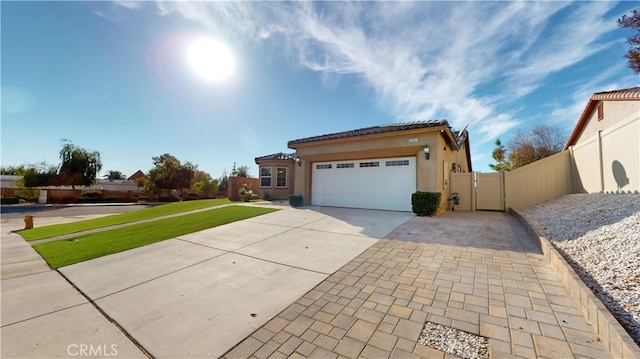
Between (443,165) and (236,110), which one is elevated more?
(236,110)

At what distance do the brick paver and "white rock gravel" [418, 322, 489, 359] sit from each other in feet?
0.23

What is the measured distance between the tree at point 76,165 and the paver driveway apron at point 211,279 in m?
30.1

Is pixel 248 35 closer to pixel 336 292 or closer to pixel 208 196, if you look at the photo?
pixel 336 292

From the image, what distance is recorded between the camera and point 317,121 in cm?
1439

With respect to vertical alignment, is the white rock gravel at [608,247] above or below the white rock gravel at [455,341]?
above

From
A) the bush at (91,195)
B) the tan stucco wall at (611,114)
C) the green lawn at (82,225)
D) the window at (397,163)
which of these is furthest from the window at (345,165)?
the bush at (91,195)

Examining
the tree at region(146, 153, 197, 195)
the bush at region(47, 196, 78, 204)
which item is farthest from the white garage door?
the bush at region(47, 196, 78, 204)

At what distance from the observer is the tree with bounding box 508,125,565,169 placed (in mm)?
23297

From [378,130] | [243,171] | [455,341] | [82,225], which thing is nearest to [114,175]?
[243,171]

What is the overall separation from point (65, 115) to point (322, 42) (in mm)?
14414

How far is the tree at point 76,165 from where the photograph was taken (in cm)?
2583

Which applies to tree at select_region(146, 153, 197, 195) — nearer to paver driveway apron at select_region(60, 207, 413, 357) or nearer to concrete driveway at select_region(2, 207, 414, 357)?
paver driveway apron at select_region(60, 207, 413, 357)

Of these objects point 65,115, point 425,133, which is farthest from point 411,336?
point 65,115

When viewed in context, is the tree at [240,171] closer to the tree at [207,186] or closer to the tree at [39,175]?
the tree at [207,186]
